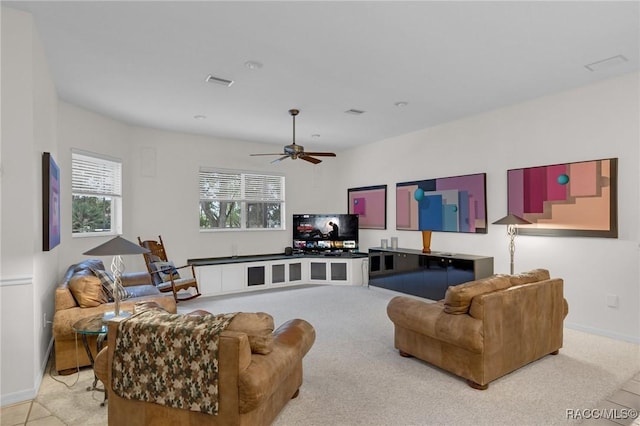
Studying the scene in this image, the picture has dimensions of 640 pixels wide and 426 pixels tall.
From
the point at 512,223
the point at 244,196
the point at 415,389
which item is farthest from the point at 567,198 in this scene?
the point at 244,196

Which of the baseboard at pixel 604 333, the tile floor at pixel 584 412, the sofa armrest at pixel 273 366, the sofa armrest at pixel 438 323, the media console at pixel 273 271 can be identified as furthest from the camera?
the media console at pixel 273 271

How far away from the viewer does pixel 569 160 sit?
4.39 meters

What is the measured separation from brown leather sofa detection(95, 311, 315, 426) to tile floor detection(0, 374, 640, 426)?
77cm

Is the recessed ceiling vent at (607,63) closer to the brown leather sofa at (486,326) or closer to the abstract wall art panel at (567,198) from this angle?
the abstract wall art panel at (567,198)

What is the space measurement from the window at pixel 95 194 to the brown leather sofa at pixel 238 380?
11.8 ft

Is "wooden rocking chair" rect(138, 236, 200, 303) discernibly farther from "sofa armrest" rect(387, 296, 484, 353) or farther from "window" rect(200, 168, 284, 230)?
"sofa armrest" rect(387, 296, 484, 353)

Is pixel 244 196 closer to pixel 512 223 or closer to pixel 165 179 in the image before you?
pixel 165 179

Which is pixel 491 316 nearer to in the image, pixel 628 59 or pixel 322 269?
pixel 628 59

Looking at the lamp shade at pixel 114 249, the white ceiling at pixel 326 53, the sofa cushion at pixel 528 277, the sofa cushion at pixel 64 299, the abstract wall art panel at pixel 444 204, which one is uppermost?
the white ceiling at pixel 326 53

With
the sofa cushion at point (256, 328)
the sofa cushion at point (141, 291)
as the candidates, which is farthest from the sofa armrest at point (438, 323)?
the sofa cushion at point (141, 291)

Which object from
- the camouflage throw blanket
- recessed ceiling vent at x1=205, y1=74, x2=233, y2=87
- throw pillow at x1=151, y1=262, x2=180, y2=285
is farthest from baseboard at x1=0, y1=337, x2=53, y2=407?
recessed ceiling vent at x1=205, y1=74, x2=233, y2=87

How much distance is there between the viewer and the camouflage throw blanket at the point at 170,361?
1.93m

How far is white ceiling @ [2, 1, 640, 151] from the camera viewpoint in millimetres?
2709

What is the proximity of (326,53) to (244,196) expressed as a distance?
4.34m
